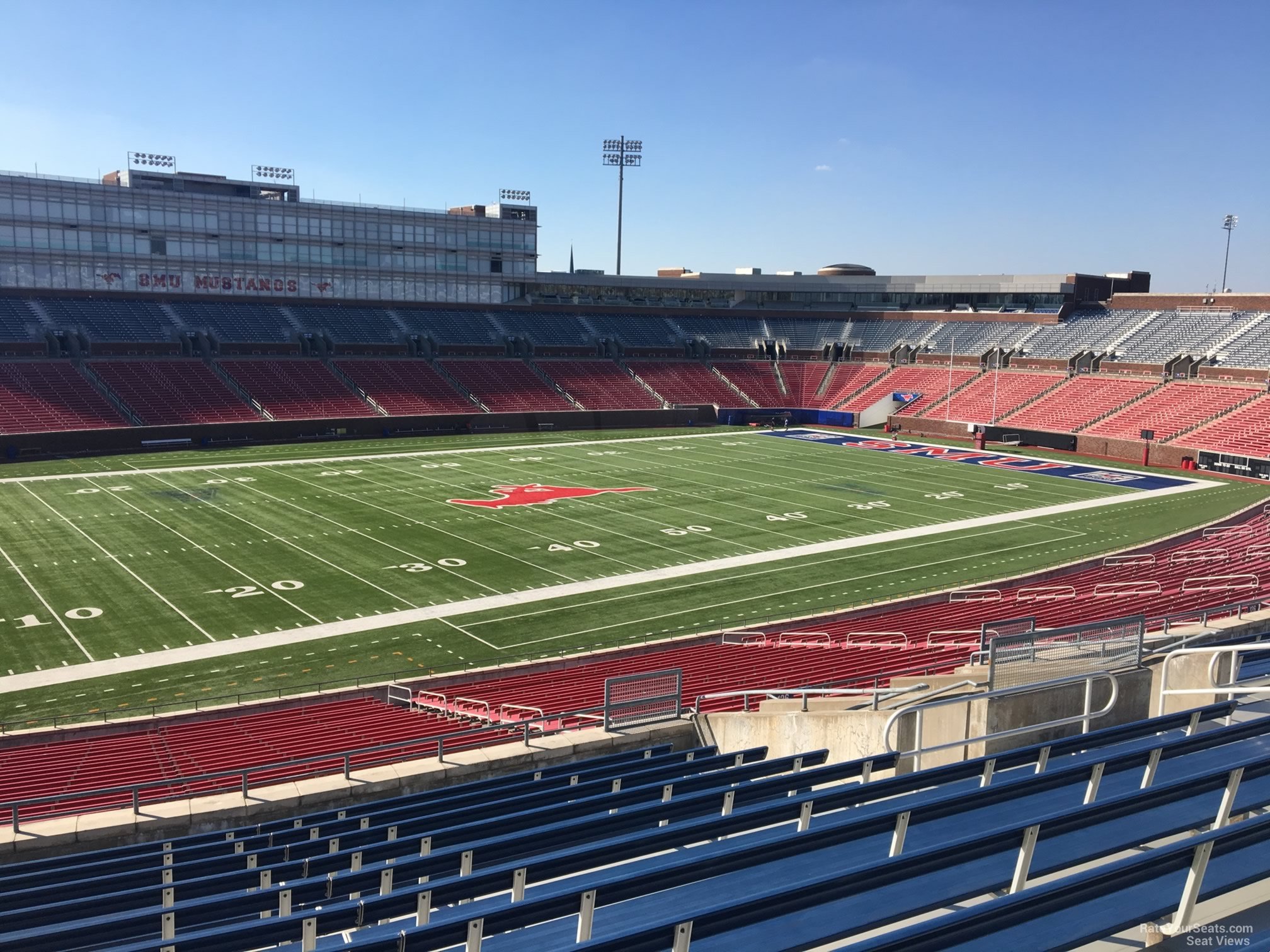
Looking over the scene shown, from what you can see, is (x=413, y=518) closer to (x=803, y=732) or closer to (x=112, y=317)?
(x=803, y=732)

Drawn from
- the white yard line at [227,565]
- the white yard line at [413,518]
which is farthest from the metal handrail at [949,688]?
the white yard line at [413,518]

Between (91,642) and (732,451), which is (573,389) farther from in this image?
(91,642)

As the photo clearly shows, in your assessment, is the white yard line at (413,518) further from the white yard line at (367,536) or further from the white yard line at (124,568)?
the white yard line at (124,568)

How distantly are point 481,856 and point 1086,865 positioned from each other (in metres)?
3.90

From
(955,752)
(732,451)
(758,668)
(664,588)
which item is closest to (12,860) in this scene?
(955,752)

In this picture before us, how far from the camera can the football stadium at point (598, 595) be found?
19.6 feet

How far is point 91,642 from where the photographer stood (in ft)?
82.0

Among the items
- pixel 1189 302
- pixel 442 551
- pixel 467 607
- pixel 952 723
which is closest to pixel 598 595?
pixel 467 607

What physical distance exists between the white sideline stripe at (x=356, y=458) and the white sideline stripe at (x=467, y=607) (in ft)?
82.4

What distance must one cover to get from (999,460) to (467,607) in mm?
39413

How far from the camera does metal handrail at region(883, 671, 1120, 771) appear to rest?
9.02 meters

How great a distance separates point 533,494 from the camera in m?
44.9

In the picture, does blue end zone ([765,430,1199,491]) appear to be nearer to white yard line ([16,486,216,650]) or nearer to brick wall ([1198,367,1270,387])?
brick wall ([1198,367,1270,387])

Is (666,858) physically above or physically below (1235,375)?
below
